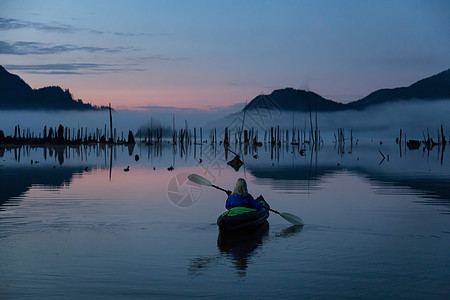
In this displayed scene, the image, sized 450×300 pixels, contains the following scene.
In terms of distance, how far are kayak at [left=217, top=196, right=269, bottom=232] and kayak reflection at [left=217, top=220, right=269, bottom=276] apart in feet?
0.72

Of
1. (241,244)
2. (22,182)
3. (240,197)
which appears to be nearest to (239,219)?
(240,197)

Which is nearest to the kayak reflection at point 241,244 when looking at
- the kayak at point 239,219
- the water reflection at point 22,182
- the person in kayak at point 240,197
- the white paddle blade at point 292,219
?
the kayak at point 239,219

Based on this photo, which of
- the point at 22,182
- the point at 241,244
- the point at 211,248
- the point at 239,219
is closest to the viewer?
the point at 211,248

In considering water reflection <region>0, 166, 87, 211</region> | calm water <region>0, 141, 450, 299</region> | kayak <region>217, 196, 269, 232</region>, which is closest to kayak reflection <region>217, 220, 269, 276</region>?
calm water <region>0, 141, 450, 299</region>

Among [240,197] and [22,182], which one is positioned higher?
[240,197]

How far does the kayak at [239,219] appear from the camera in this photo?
17.8 m

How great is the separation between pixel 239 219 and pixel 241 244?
1.25 metres

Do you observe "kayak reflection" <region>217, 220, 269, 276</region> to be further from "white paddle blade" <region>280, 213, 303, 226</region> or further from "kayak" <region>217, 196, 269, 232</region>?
"white paddle blade" <region>280, 213, 303, 226</region>

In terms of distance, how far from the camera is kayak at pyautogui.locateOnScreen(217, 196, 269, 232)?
58.2 ft

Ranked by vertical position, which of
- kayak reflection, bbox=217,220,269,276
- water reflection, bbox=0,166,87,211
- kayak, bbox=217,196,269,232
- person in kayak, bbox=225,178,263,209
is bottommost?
kayak reflection, bbox=217,220,269,276

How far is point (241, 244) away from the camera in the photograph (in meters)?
16.9

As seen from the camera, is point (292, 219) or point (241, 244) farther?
point (292, 219)

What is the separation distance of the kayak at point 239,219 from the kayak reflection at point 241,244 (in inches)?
8.6

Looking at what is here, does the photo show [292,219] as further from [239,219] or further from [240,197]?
[239,219]
